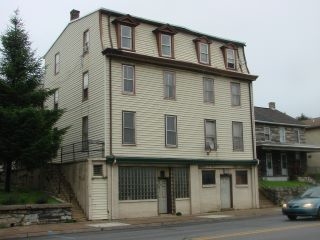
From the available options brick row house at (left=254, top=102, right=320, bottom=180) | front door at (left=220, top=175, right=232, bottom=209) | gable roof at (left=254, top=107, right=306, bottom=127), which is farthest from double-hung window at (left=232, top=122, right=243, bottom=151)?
gable roof at (left=254, top=107, right=306, bottom=127)

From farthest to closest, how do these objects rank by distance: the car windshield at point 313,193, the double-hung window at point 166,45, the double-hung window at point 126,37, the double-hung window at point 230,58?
the double-hung window at point 230,58
the double-hung window at point 166,45
the double-hung window at point 126,37
the car windshield at point 313,193

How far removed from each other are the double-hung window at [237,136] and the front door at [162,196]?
19.4 ft

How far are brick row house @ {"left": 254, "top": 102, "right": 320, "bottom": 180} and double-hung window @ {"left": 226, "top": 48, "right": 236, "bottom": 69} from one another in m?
8.64

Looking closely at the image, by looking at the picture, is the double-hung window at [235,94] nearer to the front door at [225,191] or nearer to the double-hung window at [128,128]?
the front door at [225,191]

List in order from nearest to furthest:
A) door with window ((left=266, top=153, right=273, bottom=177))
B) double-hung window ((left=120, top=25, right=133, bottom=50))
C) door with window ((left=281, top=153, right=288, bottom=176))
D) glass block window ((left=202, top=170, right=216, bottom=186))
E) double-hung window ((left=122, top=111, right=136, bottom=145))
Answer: double-hung window ((left=122, top=111, right=136, bottom=145))
double-hung window ((left=120, top=25, right=133, bottom=50))
glass block window ((left=202, top=170, right=216, bottom=186))
door with window ((left=266, top=153, right=273, bottom=177))
door with window ((left=281, top=153, right=288, bottom=176))

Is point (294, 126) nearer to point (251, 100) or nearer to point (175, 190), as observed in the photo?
point (251, 100)

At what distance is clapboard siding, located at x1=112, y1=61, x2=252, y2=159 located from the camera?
2806 cm

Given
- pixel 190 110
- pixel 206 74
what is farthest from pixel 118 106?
pixel 206 74

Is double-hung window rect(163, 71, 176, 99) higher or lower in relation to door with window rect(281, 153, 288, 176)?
higher

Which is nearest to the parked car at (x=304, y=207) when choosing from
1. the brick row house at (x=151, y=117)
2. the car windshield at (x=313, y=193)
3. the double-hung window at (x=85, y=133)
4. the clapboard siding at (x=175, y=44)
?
the car windshield at (x=313, y=193)

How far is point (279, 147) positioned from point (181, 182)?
48.7 ft

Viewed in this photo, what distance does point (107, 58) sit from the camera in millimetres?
27859

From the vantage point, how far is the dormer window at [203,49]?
32.4 metres

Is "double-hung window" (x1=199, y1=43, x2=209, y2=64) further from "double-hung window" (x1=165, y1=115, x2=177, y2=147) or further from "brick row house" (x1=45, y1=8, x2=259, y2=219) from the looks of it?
"double-hung window" (x1=165, y1=115, x2=177, y2=147)
